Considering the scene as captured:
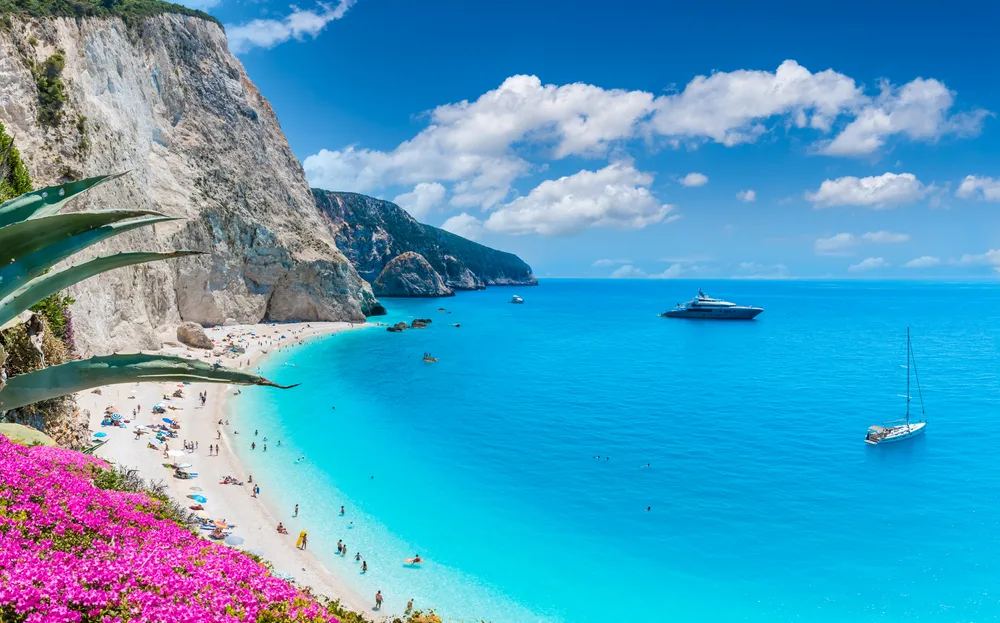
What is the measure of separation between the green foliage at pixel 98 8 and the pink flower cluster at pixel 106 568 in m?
52.3

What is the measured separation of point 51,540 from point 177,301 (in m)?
64.1

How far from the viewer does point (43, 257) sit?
432 cm

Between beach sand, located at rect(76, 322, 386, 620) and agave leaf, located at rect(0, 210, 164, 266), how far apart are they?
15986mm

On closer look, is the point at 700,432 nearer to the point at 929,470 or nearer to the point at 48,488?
the point at 929,470

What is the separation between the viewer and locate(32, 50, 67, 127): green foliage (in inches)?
1551

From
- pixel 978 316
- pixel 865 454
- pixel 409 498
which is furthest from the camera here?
pixel 978 316

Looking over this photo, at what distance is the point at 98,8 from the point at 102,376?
215ft

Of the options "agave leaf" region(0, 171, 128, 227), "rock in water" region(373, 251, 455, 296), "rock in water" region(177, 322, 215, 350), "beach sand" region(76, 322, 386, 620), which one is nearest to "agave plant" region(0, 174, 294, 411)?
"agave leaf" region(0, 171, 128, 227)

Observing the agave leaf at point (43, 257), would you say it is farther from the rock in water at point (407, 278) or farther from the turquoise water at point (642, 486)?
the rock in water at point (407, 278)

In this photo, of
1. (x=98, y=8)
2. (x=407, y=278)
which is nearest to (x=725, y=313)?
(x=407, y=278)

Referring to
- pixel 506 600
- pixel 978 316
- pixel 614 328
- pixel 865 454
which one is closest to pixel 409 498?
pixel 506 600

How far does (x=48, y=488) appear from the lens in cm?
639

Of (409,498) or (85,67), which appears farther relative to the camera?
(85,67)

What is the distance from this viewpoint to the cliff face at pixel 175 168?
129ft
